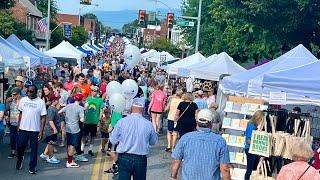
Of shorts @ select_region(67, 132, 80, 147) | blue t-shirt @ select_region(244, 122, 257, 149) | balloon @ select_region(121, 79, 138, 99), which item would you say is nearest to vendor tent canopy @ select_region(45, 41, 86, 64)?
balloon @ select_region(121, 79, 138, 99)

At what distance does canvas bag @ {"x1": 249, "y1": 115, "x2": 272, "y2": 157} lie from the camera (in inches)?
394

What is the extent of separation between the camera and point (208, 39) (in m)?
45.2

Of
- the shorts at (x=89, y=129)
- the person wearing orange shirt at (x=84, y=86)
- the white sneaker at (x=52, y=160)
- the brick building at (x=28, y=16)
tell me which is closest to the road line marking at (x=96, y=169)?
the shorts at (x=89, y=129)

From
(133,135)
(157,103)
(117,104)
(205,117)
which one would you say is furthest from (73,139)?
(205,117)

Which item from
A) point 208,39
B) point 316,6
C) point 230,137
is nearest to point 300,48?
point 230,137

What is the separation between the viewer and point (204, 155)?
6.61 metres

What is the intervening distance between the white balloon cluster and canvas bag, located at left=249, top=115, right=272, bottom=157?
12.6 feet

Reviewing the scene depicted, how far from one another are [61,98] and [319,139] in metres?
7.15

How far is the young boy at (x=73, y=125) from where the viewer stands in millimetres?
12891

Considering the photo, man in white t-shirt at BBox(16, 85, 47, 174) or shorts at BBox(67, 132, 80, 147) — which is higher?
man in white t-shirt at BBox(16, 85, 47, 174)

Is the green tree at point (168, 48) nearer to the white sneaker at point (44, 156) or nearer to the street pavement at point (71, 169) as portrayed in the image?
the street pavement at point (71, 169)

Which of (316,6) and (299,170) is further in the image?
(316,6)

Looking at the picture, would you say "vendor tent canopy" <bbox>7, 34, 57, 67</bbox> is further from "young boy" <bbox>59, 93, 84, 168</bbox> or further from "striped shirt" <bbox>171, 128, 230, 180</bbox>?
"striped shirt" <bbox>171, 128, 230, 180</bbox>

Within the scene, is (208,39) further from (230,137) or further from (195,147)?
(195,147)
